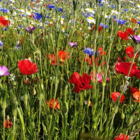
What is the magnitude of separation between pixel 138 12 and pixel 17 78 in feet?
9.20

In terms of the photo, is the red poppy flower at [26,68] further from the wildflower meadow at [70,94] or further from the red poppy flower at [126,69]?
the red poppy flower at [126,69]

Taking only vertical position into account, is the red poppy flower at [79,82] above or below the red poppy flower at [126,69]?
below

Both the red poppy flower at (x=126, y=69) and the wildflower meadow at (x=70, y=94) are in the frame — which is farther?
the red poppy flower at (x=126, y=69)

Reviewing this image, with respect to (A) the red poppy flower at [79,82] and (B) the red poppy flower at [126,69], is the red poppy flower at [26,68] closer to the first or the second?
(A) the red poppy flower at [79,82]

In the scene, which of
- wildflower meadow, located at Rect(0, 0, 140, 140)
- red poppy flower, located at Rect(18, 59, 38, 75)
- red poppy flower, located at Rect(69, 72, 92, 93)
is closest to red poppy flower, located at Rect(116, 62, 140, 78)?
wildflower meadow, located at Rect(0, 0, 140, 140)

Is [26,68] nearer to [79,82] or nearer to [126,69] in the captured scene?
[79,82]

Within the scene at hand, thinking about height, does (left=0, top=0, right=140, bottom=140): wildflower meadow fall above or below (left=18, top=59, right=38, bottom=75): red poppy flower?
below

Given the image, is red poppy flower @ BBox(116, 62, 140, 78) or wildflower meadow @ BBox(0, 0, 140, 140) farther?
red poppy flower @ BBox(116, 62, 140, 78)

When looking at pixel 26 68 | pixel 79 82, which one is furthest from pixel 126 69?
pixel 26 68

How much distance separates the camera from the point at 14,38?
1.65 metres

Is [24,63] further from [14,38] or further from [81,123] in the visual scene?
[14,38]

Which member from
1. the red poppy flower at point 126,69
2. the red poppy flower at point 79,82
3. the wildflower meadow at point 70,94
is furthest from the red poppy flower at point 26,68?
the red poppy flower at point 126,69

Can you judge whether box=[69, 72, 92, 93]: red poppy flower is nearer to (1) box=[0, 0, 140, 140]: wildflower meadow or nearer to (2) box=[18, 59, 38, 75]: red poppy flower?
(1) box=[0, 0, 140, 140]: wildflower meadow

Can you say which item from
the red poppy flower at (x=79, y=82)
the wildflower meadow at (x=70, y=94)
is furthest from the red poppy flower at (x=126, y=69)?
the red poppy flower at (x=79, y=82)
